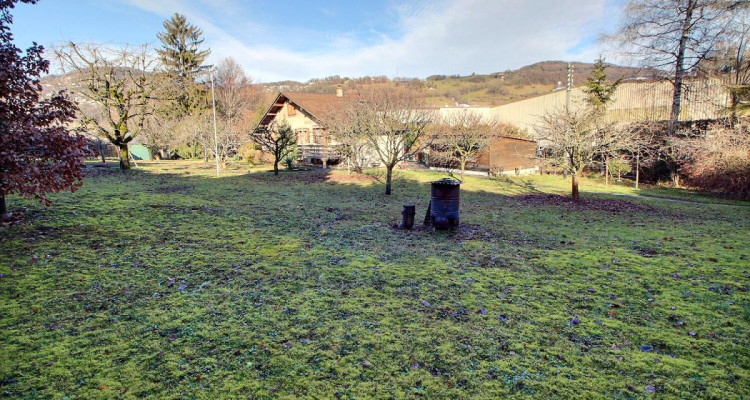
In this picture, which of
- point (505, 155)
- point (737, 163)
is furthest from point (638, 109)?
point (737, 163)

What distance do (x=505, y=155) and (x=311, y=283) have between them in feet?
87.5

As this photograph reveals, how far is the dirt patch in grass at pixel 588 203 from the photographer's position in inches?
523

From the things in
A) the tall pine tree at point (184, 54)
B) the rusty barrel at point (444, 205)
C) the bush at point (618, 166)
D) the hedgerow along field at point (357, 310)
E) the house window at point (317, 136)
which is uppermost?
the tall pine tree at point (184, 54)

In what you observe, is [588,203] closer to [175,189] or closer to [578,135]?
[578,135]

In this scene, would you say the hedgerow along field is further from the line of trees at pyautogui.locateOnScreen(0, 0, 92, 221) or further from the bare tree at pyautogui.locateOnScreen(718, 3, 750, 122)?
the bare tree at pyautogui.locateOnScreen(718, 3, 750, 122)

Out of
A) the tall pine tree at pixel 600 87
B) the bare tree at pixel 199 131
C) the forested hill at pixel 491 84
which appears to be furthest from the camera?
Answer: the forested hill at pixel 491 84

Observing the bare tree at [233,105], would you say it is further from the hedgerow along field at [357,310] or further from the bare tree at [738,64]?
the bare tree at [738,64]

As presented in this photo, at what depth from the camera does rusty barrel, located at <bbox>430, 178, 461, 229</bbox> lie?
28.0 ft

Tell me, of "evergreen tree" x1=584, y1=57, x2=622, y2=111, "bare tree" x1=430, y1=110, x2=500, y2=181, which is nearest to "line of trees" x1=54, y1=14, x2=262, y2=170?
"bare tree" x1=430, y1=110, x2=500, y2=181

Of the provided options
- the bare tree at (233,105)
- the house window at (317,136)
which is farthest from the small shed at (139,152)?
the house window at (317,136)

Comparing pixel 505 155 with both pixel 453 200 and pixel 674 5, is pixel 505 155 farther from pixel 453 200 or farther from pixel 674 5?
pixel 453 200

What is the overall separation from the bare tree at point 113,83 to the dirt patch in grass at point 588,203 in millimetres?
21510

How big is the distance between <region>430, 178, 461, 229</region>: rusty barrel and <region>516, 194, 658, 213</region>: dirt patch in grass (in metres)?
6.96

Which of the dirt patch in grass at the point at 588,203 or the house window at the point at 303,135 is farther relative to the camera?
the house window at the point at 303,135
